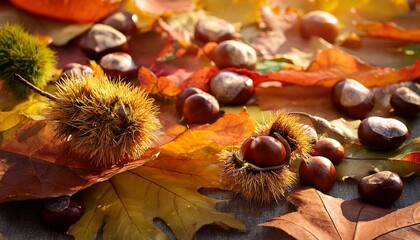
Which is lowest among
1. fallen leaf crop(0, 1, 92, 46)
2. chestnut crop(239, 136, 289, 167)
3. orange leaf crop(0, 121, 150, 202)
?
fallen leaf crop(0, 1, 92, 46)

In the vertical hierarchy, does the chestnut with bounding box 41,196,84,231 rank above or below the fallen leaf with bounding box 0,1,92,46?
above

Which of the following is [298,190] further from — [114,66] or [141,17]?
[141,17]

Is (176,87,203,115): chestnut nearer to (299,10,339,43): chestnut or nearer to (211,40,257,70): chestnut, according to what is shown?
(211,40,257,70): chestnut

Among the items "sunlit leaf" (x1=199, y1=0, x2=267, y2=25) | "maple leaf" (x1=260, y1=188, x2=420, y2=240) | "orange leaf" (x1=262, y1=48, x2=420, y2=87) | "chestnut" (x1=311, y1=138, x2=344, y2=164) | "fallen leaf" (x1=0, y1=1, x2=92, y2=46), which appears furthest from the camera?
"sunlit leaf" (x1=199, y1=0, x2=267, y2=25)

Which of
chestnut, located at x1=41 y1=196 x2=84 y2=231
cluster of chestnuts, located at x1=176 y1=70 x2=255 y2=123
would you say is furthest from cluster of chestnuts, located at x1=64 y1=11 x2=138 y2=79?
chestnut, located at x1=41 y1=196 x2=84 y2=231

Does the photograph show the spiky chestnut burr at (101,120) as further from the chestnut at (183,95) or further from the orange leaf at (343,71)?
the orange leaf at (343,71)

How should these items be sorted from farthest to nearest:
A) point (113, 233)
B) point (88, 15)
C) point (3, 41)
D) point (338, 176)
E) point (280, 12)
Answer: point (280, 12), point (88, 15), point (3, 41), point (338, 176), point (113, 233)

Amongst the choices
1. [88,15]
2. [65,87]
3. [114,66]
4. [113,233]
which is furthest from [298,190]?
[88,15]
